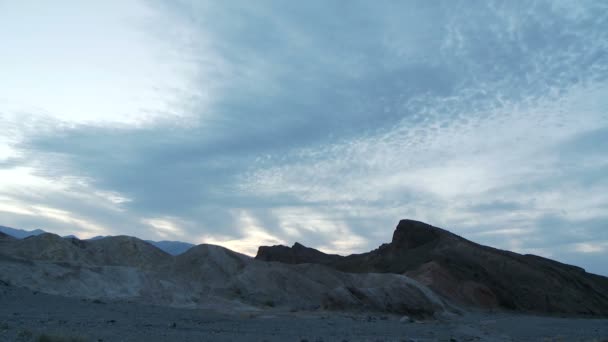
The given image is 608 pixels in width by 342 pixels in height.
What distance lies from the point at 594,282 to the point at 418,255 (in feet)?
97.7

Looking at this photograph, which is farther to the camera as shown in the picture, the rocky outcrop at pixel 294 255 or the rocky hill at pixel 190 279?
the rocky outcrop at pixel 294 255

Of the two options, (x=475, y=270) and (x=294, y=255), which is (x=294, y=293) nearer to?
(x=475, y=270)

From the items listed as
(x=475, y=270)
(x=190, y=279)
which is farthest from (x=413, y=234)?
(x=190, y=279)

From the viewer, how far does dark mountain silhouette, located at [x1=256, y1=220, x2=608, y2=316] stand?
67.4 m

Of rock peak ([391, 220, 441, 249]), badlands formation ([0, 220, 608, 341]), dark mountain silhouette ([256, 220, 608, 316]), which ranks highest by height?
rock peak ([391, 220, 441, 249])

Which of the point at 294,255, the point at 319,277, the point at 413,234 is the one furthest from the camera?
the point at 294,255

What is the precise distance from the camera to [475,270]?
2928 inches

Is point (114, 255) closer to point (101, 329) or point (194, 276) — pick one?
point (194, 276)

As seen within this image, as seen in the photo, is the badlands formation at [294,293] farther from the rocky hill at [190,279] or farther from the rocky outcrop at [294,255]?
the rocky outcrop at [294,255]

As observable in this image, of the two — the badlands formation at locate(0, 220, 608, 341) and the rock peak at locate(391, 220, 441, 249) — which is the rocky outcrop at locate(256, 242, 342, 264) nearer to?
the badlands formation at locate(0, 220, 608, 341)

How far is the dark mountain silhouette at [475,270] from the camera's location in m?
67.4

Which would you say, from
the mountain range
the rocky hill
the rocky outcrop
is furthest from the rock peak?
the rocky hill

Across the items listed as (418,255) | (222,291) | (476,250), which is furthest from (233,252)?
(476,250)

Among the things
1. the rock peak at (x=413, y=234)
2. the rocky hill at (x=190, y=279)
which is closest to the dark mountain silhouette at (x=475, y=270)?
the rock peak at (x=413, y=234)
